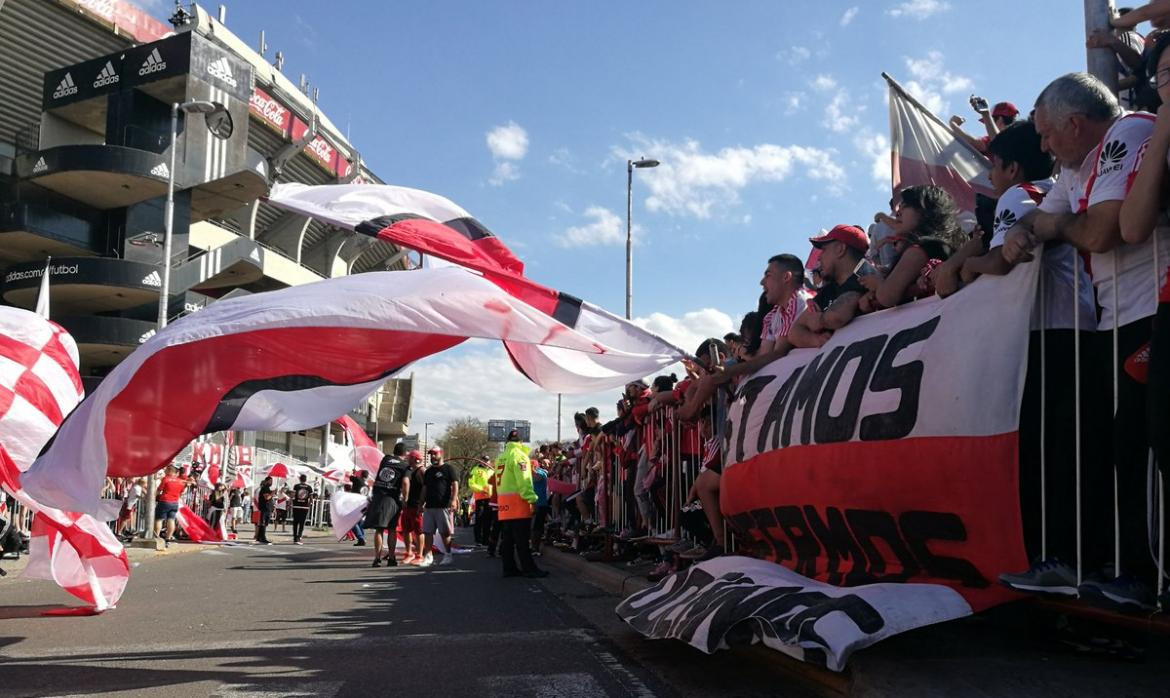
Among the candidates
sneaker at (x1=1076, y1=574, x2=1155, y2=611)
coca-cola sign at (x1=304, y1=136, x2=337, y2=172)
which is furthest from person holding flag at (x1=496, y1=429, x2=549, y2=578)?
coca-cola sign at (x1=304, y1=136, x2=337, y2=172)

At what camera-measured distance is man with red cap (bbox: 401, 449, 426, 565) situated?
14.7m

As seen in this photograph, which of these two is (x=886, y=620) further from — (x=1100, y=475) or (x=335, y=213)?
(x=335, y=213)

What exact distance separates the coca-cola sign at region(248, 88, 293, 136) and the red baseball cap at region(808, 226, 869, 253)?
4006cm

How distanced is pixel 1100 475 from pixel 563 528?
1444 cm

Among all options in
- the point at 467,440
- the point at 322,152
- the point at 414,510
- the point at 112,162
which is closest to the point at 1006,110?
the point at 414,510

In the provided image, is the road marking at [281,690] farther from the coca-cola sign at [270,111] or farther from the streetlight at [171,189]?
the coca-cola sign at [270,111]

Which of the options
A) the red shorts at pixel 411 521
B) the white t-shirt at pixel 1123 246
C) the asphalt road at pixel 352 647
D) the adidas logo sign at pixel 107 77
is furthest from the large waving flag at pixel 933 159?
the adidas logo sign at pixel 107 77

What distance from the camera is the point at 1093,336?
315 cm

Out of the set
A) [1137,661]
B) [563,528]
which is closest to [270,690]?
[1137,661]

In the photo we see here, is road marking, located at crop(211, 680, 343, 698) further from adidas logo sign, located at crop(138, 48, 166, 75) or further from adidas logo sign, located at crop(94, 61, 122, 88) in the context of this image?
adidas logo sign, located at crop(94, 61, 122, 88)

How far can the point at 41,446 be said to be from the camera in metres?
7.38

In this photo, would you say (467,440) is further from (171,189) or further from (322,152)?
(171,189)

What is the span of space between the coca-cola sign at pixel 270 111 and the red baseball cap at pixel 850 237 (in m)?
40.1

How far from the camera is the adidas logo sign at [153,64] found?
116 feet
